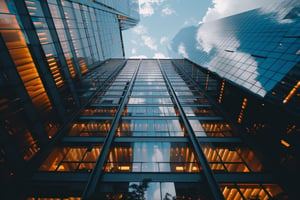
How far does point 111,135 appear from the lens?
14180mm

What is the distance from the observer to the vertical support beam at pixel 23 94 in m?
8.81

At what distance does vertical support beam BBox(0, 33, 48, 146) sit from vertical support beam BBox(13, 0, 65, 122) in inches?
98.6

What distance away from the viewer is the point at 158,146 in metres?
13.5

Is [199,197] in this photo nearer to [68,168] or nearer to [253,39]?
[68,168]

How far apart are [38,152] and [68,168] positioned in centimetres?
342

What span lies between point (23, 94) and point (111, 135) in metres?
9.13

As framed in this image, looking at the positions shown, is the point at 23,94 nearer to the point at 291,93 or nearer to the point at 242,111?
the point at 242,111

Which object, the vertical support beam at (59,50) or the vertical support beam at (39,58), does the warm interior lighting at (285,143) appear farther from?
the vertical support beam at (59,50)

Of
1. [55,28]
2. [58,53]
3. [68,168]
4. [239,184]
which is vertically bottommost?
[239,184]

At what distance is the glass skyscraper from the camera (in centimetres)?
954

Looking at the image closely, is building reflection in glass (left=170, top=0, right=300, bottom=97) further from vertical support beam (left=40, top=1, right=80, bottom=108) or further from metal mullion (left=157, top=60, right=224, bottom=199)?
vertical support beam (left=40, top=1, right=80, bottom=108)

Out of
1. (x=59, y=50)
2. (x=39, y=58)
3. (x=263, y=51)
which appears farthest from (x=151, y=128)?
(x=263, y=51)

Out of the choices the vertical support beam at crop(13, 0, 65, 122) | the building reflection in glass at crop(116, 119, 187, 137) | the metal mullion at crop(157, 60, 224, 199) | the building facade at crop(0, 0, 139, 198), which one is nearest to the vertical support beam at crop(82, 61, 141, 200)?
the building reflection in glass at crop(116, 119, 187, 137)

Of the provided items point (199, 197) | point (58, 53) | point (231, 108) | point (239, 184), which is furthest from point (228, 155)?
point (58, 53)
